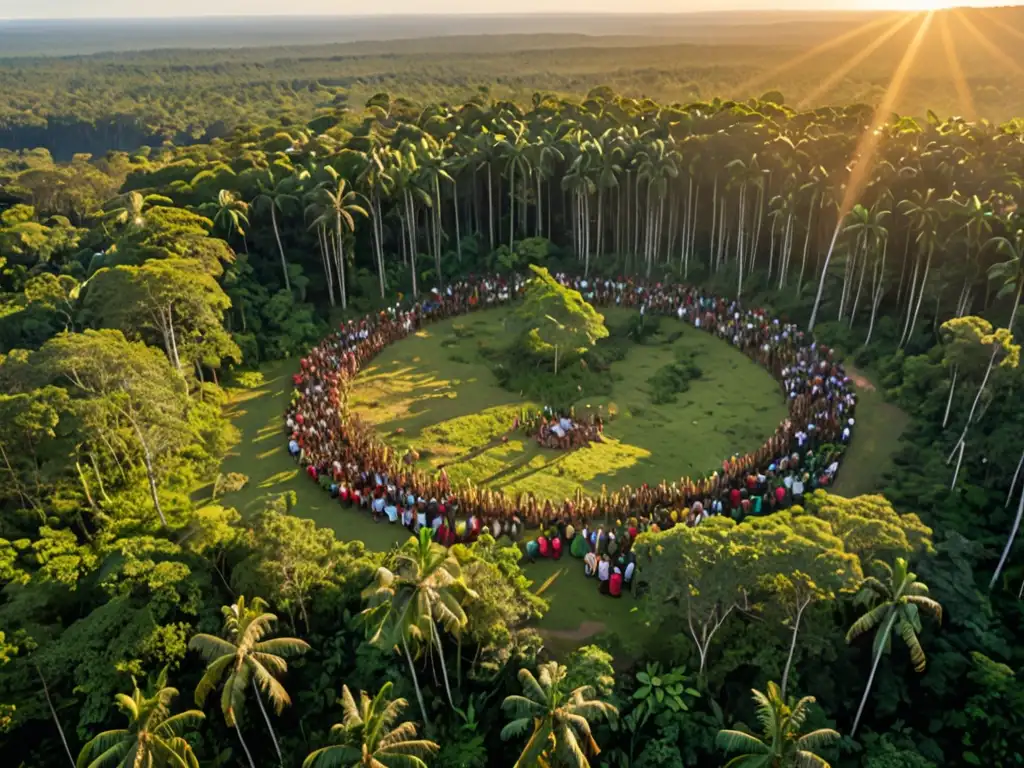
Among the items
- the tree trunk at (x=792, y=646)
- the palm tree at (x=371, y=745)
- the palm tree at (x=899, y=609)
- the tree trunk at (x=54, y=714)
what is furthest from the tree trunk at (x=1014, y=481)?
the tree trunk at (x=54, y=714)

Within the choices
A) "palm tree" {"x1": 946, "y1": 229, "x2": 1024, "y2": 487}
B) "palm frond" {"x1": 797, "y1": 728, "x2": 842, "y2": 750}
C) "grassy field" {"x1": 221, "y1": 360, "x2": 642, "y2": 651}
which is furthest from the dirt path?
"palm tree" {"x1": 946, "y1": 229, "x2": 1024, "y2": 487}

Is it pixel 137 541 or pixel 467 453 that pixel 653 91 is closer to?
pixel 467 453

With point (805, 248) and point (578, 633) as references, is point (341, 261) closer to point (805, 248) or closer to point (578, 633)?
point (805, 248)

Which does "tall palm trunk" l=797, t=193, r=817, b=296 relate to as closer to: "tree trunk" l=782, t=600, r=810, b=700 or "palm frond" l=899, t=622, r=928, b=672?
"tree trunk" l=782, t=600, r=810, b=700

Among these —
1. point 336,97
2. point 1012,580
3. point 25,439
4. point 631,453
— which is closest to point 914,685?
point 1012,580

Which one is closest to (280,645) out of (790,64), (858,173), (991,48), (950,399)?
(950,399)

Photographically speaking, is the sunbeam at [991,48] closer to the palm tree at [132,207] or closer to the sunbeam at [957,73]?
the sunbeam at [957,73]
